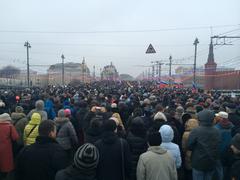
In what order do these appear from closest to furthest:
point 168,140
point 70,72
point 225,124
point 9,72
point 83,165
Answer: point 83,165
point 168,140
point 225,124
point 9,72
point 70,72

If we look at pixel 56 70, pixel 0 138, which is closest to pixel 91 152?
pixel 0 138

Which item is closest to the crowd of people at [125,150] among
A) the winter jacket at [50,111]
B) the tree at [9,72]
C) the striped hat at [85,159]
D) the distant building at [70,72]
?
the striped hat at [85,159]

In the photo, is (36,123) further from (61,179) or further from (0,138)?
(61,179)

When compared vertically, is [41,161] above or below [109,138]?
below

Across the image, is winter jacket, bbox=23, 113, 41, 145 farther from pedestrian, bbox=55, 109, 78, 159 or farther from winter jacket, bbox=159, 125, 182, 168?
winter jacket, bbox=159, 125, 182, 168

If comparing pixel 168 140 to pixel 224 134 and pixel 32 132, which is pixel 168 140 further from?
pixel 32 132

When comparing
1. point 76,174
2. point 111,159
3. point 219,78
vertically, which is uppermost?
point 219,78

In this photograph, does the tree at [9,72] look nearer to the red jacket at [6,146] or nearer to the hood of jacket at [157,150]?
the red jacket at [6,146]

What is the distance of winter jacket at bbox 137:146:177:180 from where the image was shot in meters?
4.41

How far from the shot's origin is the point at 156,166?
440 centimetres

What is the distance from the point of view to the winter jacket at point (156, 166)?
14.5 feet

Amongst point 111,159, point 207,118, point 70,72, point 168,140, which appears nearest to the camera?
point 111,159

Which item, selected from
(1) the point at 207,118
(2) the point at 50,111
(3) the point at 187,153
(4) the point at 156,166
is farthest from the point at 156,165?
(2) the point at 50,111

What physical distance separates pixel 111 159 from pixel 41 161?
1003mm
